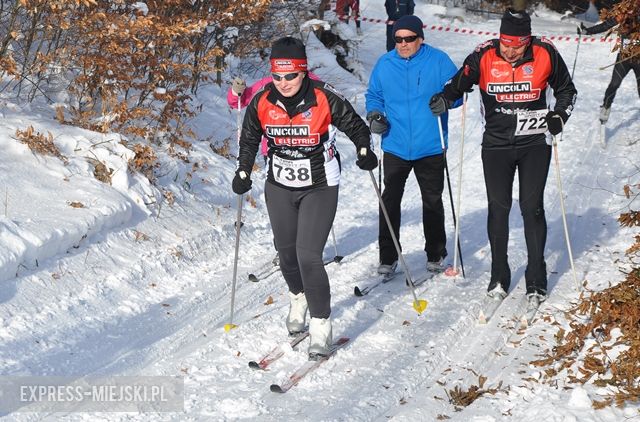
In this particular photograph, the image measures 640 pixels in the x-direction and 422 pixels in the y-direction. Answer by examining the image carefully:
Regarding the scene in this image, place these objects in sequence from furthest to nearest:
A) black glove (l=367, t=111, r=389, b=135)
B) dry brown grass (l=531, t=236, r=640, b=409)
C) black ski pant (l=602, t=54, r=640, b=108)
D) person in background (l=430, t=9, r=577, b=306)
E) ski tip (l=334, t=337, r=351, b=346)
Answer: black ski pant (l=602, t=54, r=640, b=108) → black glove (l=367, t=111, r=389, b=135) → person in background (l=430, t=9, r=577, b=306) → ski tip (l=334, t=337, r=351, b=346) → dry brown grass (l=531, t=236, r=640, b=409)

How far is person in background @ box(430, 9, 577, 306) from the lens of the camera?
6371 mm

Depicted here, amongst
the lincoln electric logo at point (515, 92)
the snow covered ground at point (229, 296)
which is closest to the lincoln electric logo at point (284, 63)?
the lincoln electric logo at point (515, 92)

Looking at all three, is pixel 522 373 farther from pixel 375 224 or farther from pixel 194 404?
pixel 375 224

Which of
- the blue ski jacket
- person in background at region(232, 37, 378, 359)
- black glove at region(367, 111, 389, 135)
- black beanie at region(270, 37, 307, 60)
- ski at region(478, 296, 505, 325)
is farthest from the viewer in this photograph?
the blue ski jacket

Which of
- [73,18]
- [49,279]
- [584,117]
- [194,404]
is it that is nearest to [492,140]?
[194,404]

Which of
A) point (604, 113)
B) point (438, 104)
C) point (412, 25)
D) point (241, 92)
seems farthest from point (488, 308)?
point (604, 113)

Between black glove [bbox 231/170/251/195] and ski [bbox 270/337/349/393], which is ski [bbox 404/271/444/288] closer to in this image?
ski [bbox 270/337/349/393]

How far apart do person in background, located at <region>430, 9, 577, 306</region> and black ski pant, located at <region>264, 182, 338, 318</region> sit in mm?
1558

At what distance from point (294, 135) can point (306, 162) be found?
0.65ft

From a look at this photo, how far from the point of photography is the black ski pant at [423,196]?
7488 mm

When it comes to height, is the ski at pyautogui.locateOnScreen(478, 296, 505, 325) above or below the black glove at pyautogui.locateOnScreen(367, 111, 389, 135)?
below

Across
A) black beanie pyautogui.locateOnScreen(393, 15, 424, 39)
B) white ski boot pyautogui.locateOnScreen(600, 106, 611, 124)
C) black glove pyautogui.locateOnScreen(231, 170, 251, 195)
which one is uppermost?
black beanie pyautogui.locateOnScreen(393, 15, 424, 39)

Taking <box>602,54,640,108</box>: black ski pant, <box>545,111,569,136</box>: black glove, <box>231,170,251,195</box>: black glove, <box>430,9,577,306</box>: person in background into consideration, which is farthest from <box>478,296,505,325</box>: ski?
<box>602,54,640,108</box>: black ski pant

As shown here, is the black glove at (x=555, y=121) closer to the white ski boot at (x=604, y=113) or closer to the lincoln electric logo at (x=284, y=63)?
the lincoln electric logo at (x=284, y=63)
